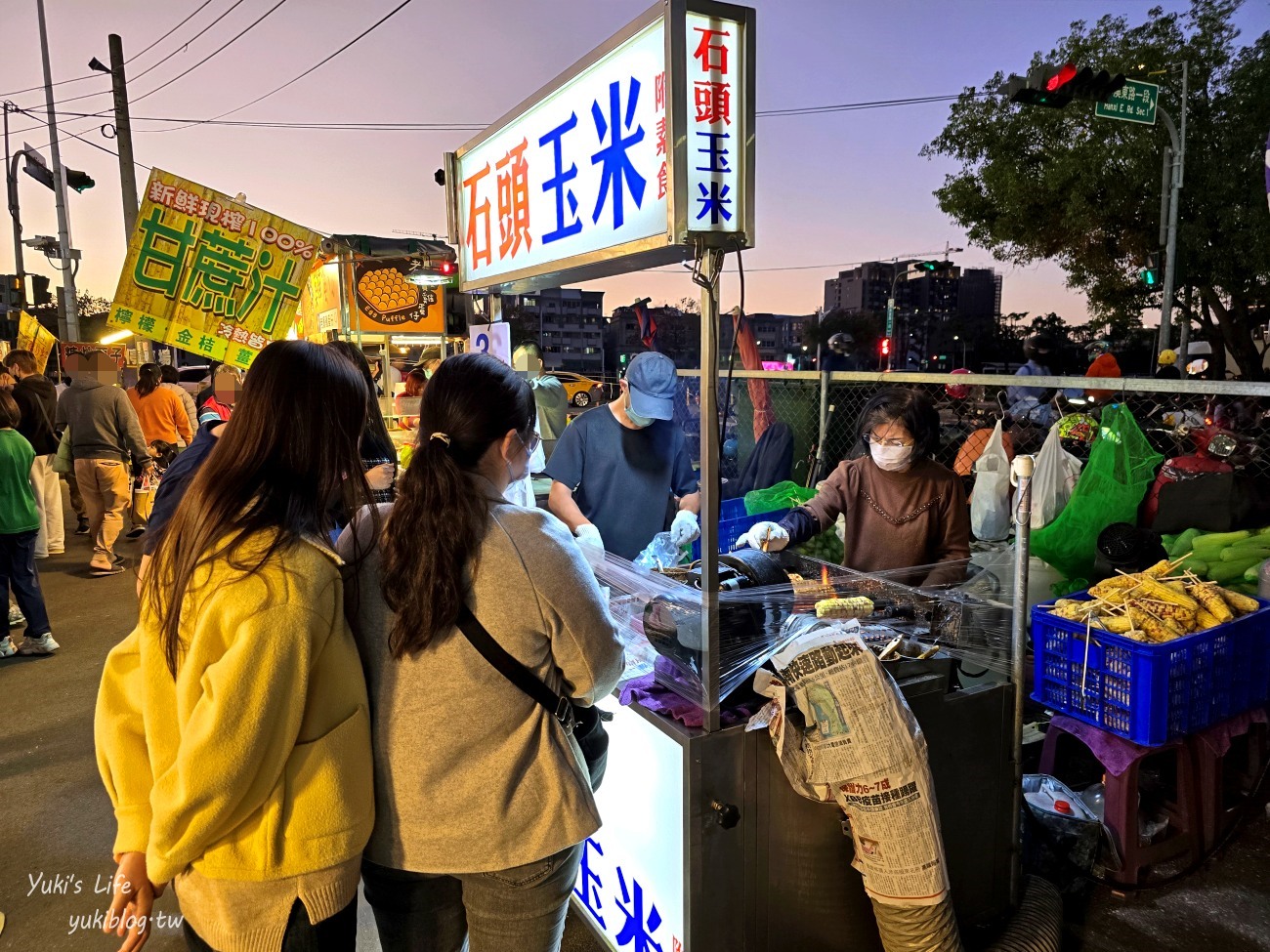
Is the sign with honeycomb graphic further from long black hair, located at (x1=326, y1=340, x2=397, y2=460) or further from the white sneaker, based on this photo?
long black hair, located at (x1=326, y1=340, x2=397, y2=460)

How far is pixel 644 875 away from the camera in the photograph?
7.07 feet

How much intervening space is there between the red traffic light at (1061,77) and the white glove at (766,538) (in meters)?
8.25

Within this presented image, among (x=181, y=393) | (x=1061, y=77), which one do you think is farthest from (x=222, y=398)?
(x=1061, y=77)

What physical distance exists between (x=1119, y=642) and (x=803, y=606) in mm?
1260

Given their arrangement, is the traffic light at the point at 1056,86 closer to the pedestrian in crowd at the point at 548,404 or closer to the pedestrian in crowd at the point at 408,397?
the pedestrian in crowd at the point at 408,397

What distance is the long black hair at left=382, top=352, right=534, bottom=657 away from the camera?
140cm

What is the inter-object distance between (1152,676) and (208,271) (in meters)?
5.28

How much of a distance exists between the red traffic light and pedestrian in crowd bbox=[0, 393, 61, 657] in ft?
32.4

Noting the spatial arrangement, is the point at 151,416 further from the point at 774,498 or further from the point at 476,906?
the point at 476,906

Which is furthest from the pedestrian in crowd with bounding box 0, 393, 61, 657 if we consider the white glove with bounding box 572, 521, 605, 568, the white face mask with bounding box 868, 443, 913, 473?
the white face mask with bounding box 868, 443, 913, 473

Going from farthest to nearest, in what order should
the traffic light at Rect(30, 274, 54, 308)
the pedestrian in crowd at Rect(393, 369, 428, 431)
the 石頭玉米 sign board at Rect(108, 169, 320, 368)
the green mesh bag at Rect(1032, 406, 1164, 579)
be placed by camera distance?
the traffic light at Rect(30, 274, 54, 308), the pedestrian in crowd at Rect(393, 369, 428, 431), the 石頭玉米 sign board at Rect(108, 169, 320, 368), the green mesh bag at Rect(1032, 406, 1164, 579)

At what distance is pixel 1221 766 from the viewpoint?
10.2 ft

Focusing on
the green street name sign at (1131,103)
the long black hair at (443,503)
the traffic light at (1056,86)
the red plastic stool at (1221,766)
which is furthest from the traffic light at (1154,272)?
the long black hair at (443,503)

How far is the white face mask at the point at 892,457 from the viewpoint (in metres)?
3.01
